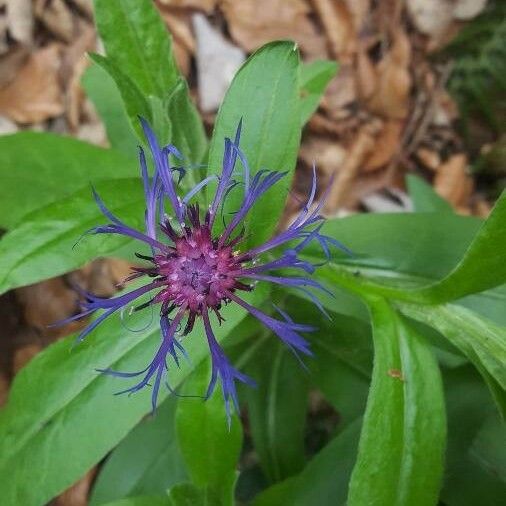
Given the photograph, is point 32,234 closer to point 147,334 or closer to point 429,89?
point 147,334

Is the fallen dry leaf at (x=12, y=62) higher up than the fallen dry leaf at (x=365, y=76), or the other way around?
the fallen dry leaf at (x=12, y=62)

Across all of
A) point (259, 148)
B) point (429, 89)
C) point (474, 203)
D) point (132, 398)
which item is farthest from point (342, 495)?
point (429, 89)

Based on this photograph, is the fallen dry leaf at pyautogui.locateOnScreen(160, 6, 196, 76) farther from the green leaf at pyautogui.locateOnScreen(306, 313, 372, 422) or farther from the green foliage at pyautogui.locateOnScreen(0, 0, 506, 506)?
the green leaf at pyautogui.locateOnScreen(306, 313, 372, 422)

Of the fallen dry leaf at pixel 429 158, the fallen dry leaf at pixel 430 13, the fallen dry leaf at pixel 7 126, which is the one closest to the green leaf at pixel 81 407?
the fallen dry leaf at pixel 7 126

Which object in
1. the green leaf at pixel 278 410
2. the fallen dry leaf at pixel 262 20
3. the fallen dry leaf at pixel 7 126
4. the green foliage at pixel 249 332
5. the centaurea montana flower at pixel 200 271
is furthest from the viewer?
the fallen dry leaf at pixel 262 20

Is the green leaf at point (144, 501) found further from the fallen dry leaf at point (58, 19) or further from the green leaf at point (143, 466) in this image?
the fallen dry leaf at point (58, 19)

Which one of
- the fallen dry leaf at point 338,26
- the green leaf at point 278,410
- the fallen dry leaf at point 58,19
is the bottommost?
the green leaf at point 278,410
